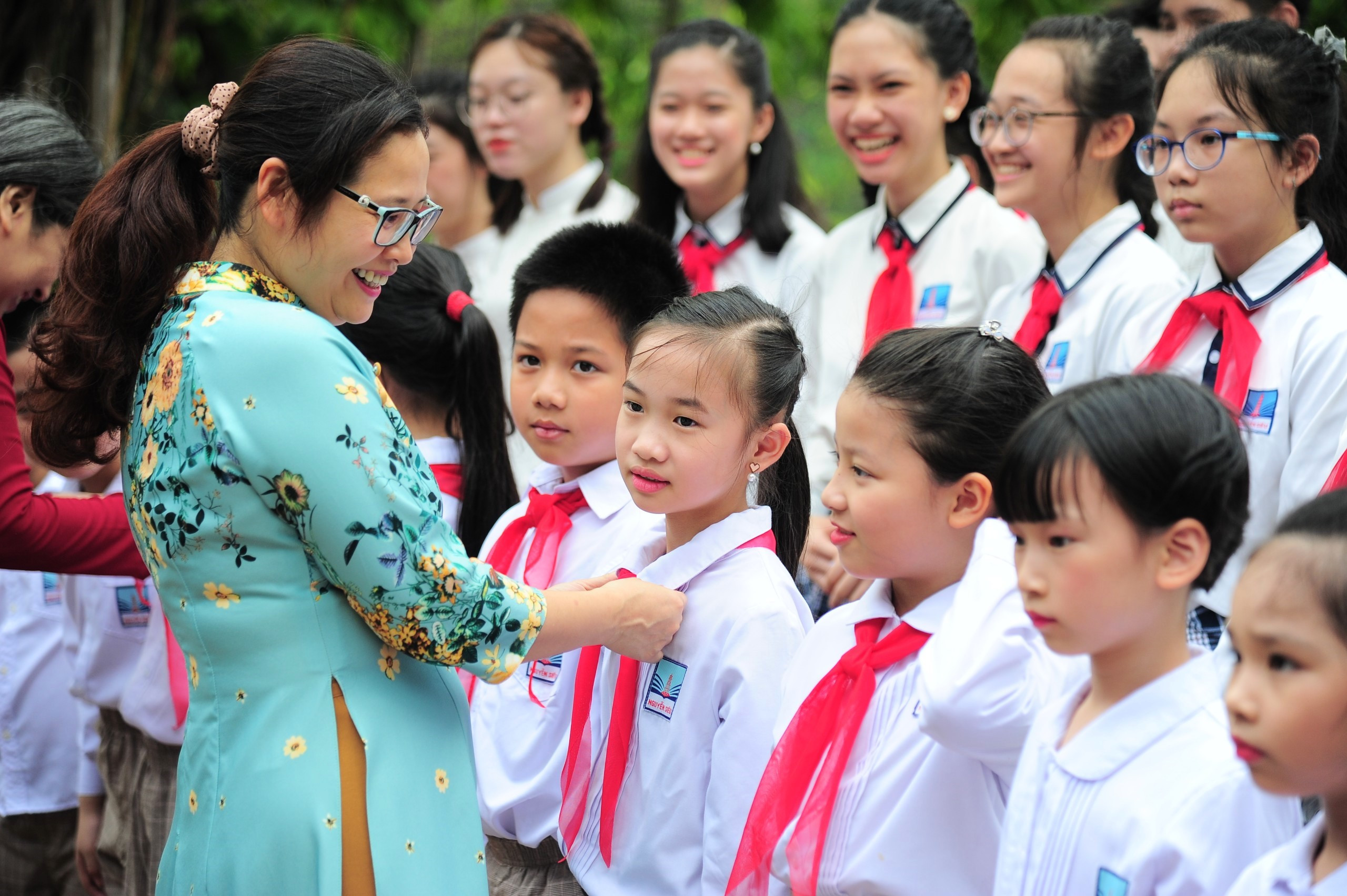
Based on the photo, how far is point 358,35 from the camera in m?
6.70

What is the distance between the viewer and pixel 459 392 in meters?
2.92

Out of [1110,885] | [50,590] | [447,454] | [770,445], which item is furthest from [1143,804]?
[50,590]

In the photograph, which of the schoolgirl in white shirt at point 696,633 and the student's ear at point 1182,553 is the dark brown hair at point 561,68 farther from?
the student's ear at point 1182,553

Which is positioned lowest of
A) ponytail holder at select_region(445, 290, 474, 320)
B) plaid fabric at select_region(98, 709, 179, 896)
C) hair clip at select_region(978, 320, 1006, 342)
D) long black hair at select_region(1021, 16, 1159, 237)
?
plaid fabric at select_region(98, 709, 179, 896)

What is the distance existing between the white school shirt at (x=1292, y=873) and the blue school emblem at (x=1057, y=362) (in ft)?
6.25

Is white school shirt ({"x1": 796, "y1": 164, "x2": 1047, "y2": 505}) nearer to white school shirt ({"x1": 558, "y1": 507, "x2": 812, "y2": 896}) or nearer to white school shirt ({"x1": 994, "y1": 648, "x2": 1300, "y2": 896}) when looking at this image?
white school shirt ({"x1": 558, "y1": 507, "x2": 812, "y2": 896})

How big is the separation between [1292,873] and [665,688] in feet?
3.52

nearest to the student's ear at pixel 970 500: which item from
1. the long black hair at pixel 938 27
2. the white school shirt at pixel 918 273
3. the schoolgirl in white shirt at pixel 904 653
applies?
the schoolgirl in white shirt at pixel 904 653

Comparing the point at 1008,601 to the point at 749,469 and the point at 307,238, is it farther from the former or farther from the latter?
the point at 307,238

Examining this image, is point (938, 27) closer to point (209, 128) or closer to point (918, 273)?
point (918, 273)

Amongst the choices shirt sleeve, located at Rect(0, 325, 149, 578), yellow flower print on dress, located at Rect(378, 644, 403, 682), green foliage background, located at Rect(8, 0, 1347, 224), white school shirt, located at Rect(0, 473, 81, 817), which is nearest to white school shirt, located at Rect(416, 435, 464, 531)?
shirt sleeve, located at Rect(0, 325, 149, 578)

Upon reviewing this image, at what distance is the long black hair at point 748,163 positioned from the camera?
165 inches

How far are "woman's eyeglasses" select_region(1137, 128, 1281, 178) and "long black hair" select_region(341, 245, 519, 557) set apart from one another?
5.01 feet

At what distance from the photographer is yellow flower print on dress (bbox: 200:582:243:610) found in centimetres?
179
